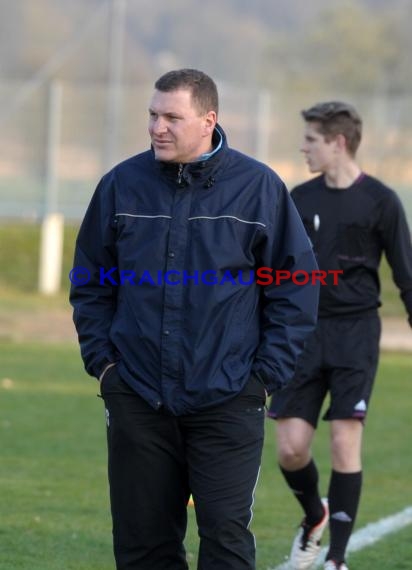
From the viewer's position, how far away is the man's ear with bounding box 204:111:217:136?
4.84m

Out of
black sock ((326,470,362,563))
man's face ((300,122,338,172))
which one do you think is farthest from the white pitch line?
man's face ((300,122,338,172))

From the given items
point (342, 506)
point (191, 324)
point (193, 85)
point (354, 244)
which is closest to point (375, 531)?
point (342, 506)

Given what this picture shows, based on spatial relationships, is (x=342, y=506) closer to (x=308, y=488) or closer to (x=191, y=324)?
(x=308, y=488)

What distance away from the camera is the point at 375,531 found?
305 inches

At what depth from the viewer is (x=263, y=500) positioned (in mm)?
8695

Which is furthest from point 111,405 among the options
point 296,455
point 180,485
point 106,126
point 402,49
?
point 402,49

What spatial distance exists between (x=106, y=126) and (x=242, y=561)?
68.6 ft

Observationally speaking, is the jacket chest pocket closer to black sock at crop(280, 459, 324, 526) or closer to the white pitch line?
black sock at crop(280, 459, 324, 526)

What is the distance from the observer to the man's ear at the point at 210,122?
4.84 meters

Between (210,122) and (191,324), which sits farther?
(210,122)

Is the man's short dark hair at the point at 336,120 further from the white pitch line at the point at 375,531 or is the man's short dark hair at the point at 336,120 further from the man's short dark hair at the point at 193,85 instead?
the white pitch line at the point at 375,531

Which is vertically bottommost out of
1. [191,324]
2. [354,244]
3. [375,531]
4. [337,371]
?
[375,531]

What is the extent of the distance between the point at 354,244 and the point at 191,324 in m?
2.23

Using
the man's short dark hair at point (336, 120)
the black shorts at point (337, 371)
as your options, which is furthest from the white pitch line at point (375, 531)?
the man's short dark hair at point (336, 120)
